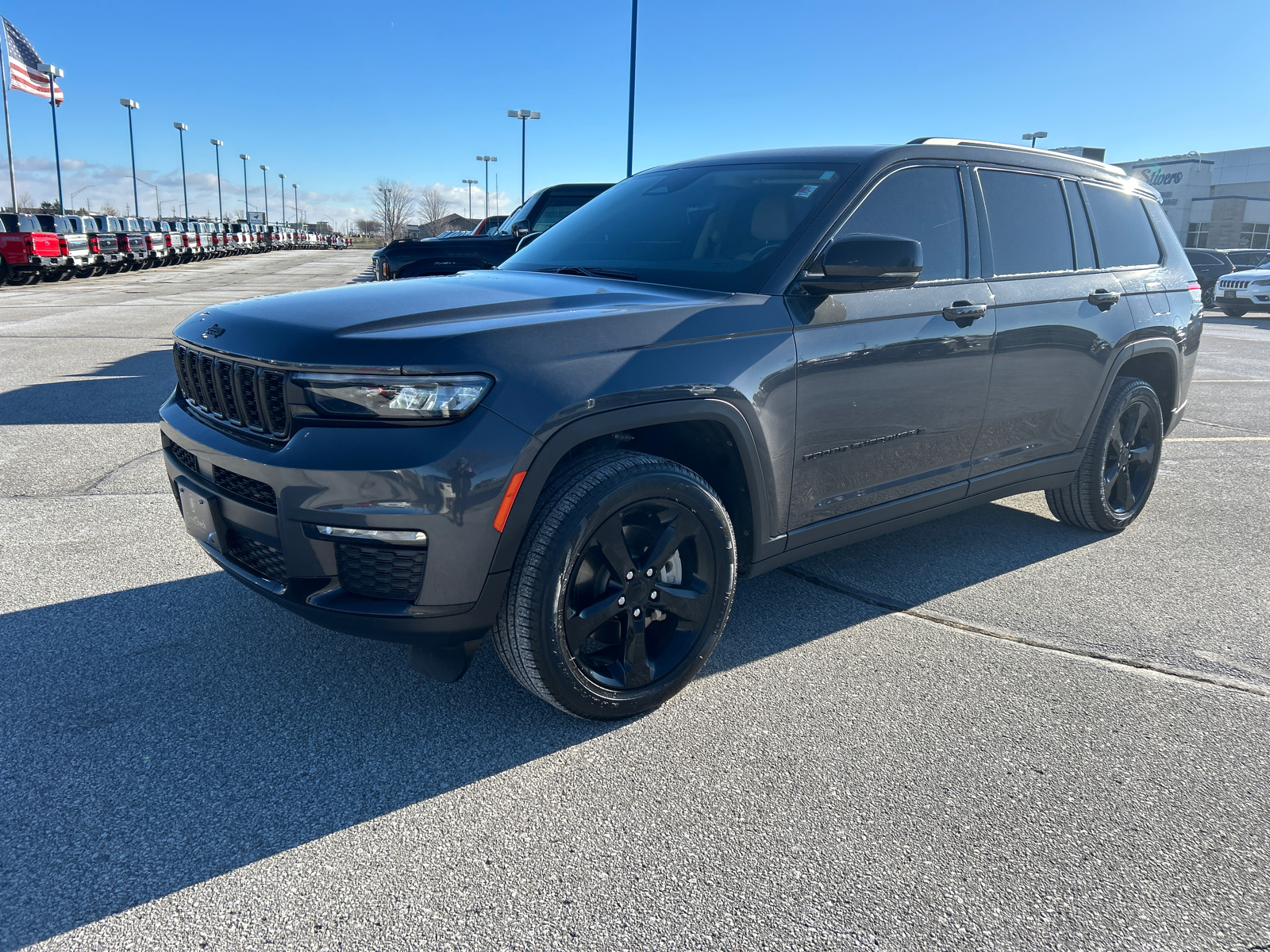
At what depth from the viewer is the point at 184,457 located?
9.83 ft

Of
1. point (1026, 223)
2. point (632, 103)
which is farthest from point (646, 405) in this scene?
point (632, 103)

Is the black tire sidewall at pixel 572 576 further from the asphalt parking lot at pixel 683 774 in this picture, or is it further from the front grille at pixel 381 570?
the front grille at pixel 381 570

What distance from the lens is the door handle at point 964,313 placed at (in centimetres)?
354

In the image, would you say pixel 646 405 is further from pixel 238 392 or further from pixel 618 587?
pixel 238 392

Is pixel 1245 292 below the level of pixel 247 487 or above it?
above

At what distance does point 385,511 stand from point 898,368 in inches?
77.0

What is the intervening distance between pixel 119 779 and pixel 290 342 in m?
1.28

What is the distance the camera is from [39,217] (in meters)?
27.4

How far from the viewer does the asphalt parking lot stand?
2.06 m

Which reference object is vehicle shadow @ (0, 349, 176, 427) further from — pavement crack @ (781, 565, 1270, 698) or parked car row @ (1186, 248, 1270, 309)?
parked car row @ (1186, 248, 1270, 309)

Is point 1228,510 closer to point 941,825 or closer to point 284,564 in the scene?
point 941,825

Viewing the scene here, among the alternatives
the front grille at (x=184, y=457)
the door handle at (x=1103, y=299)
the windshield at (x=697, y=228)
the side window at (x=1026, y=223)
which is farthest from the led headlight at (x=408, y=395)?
the door handle at (x=1103, y=299)

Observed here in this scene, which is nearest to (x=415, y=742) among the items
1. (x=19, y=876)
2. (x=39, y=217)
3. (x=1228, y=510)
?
(x=19, y=876)

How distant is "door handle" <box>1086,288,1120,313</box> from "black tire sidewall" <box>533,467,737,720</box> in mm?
2461
